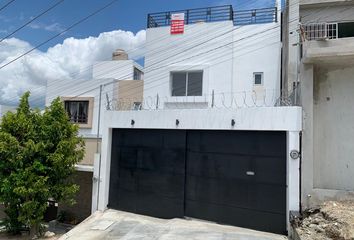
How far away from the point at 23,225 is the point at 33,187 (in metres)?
1.98

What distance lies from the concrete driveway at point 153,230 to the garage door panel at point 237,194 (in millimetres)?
721

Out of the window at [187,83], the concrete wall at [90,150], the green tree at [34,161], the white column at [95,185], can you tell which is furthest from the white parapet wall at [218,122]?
the window at [187,83]

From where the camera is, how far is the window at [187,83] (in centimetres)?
1598

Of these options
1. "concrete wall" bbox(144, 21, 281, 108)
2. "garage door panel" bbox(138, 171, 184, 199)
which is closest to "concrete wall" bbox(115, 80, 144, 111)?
"concrete wall" bbox(144, 21, 281, 108)

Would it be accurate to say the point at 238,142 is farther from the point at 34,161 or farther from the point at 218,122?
the point at 34,161

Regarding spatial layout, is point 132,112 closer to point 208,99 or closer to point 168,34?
point 208,99

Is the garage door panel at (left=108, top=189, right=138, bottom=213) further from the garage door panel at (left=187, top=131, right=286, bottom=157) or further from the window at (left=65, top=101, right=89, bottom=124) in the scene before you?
the window at (left=65, top=101, right=89, bottom=124)

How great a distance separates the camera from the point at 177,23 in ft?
54.7

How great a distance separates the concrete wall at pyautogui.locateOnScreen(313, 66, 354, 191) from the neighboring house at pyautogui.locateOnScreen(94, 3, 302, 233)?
69 cm

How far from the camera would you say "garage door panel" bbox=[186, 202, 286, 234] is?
9242mm

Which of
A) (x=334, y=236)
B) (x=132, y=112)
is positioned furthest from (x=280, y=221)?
(x=132, y=112)

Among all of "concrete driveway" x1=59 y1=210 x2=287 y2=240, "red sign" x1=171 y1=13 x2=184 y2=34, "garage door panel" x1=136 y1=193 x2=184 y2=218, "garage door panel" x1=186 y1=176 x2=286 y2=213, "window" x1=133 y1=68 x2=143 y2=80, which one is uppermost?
"red sign" x1=171 y1=13 x2=184 y2=34

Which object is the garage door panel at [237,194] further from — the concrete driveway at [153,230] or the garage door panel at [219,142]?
the garage door panel at [219,142]

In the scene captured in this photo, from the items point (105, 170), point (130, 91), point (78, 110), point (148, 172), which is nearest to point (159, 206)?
point (148, 172)
